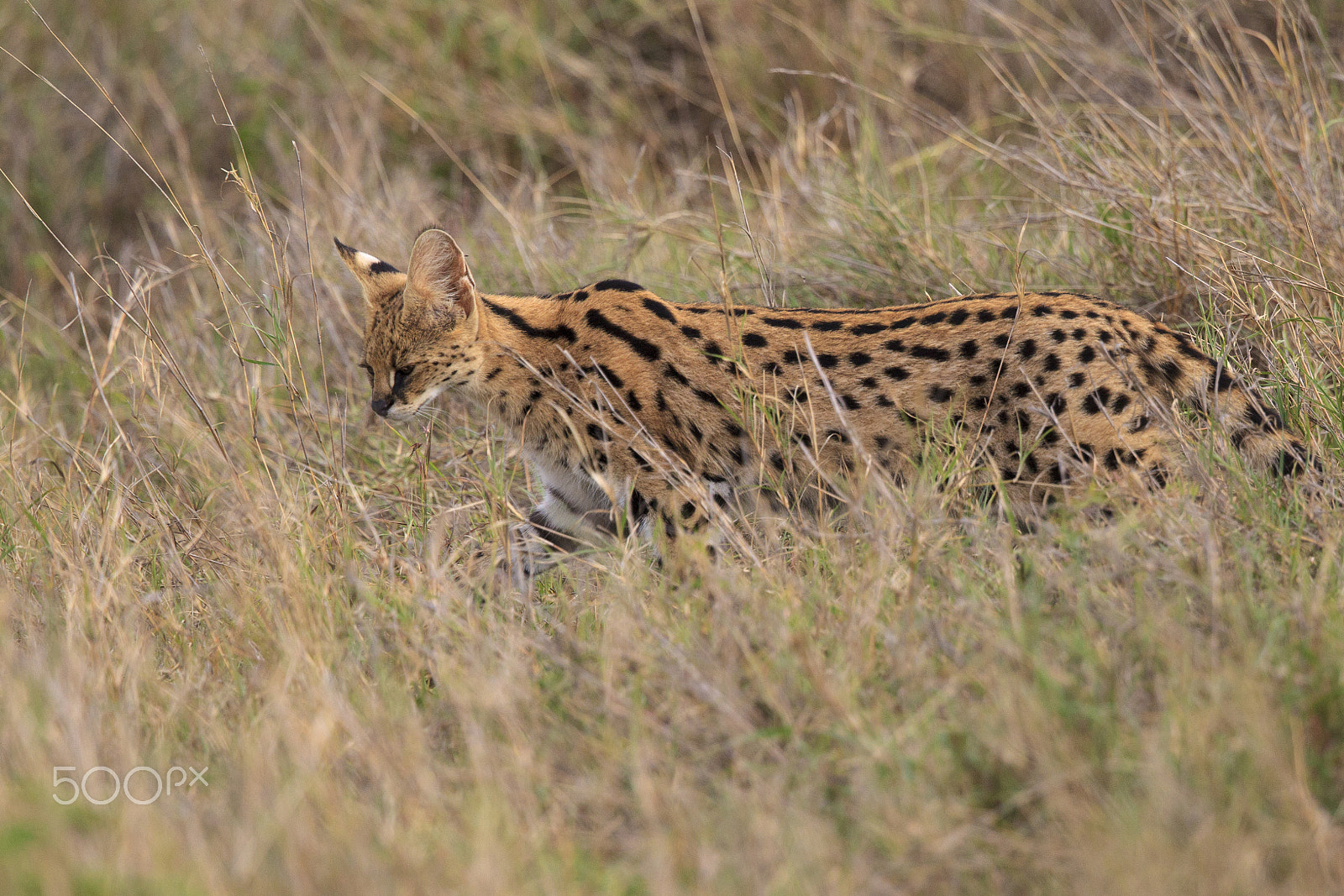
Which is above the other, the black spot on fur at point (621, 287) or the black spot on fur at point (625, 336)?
the black spot on fur at point (621, 287)

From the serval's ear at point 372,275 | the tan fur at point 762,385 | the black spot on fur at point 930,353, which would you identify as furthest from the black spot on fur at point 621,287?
the black spot on fur at point 930,353

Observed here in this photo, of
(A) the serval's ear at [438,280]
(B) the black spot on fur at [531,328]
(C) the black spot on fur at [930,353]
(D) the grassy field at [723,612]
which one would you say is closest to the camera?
(D) the grassy field at [723,612]

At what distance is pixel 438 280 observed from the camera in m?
4.48

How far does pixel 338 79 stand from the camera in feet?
27.7

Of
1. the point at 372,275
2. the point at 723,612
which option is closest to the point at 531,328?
the point at 372,275

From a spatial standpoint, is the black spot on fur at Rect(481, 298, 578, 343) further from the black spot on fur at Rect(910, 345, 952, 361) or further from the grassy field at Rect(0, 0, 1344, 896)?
the black spot on fur at Rect(910, 345, 952, 361)

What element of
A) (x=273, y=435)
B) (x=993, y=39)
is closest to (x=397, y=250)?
(x=273, y=435)

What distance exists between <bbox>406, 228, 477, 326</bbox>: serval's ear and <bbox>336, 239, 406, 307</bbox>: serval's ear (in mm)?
131

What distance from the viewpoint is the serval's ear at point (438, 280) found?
4422 millimetres

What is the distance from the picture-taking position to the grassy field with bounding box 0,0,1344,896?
2574 mm

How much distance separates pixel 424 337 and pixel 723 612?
1.82 metres

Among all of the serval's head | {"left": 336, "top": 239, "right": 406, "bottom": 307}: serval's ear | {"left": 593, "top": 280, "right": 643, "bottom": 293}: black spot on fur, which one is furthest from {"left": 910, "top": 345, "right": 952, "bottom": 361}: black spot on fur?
{"left": 336, "top": 239, "right": 406, "bottom": 307}: serval's ear

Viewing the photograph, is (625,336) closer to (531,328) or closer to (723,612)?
(531,328)

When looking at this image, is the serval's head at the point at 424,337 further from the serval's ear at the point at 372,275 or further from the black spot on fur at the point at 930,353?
the black spot on fur at the point at 930,353
